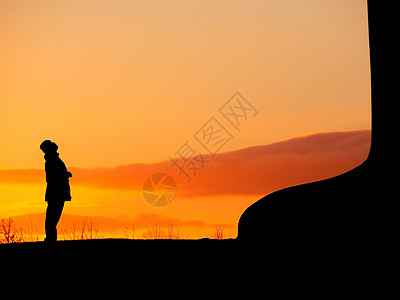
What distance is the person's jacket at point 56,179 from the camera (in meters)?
12.7

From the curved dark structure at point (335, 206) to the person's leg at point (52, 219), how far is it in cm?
489

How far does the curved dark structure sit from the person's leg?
4.89 metres

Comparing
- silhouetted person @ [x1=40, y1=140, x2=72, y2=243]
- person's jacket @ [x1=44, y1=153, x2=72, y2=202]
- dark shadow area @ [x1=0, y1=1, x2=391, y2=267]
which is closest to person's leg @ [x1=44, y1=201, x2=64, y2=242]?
silhouetted person @ [x1=40, y1=140, x2=72, y2=243]

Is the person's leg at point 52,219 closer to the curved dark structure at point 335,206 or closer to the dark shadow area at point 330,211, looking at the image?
the dark shadow area at point 330,211

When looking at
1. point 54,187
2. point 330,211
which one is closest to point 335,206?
point 330,211

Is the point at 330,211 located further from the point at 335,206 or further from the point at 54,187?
the point at 54,187

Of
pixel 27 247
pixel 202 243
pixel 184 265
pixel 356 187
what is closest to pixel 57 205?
pixel 27 247

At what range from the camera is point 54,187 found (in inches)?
501

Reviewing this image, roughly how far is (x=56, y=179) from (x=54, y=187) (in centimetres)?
14

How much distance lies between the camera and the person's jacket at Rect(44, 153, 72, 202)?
41.7ft

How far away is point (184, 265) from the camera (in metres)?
9.67

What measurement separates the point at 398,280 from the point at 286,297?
3.97ft

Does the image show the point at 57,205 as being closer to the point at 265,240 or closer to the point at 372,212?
the point at 265,240

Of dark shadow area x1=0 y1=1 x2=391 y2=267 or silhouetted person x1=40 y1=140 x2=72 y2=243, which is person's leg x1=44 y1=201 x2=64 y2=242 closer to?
silhouetted person x1=40 y1=140 x2=72 y2=243
